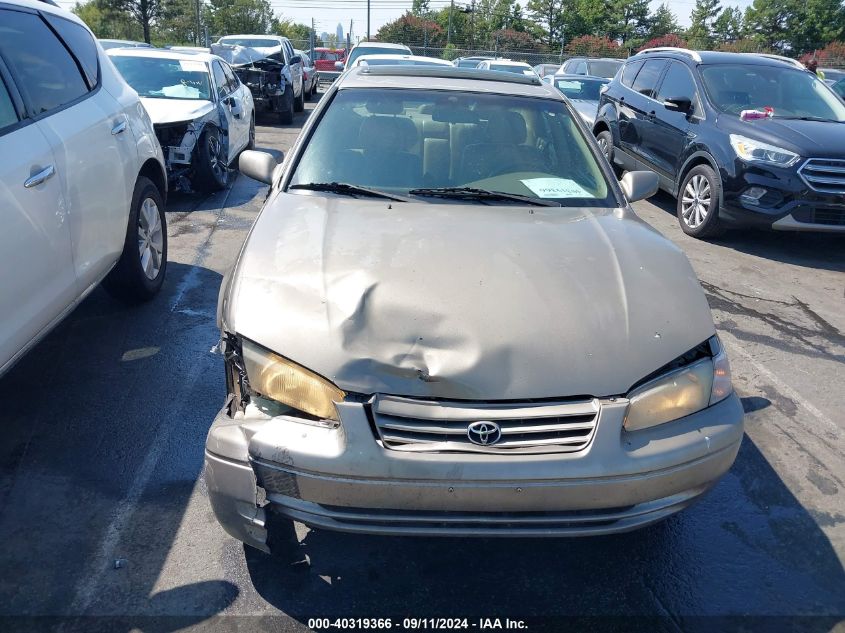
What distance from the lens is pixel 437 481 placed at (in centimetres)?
209

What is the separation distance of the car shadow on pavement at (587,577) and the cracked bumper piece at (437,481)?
1.34 ft

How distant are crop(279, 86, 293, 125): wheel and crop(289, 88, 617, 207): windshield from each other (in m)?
11.4

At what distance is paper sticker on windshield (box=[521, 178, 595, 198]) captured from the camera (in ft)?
11.3

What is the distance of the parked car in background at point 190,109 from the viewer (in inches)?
308

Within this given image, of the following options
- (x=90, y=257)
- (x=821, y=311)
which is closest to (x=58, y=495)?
(x=90, y=257)

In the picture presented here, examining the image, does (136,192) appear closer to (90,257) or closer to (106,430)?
(90,257)

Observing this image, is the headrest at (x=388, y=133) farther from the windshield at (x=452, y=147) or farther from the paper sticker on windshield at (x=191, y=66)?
the paper sticker on windshield at (x=191, y=66)

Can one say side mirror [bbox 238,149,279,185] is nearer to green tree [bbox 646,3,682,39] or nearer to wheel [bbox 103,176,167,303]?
wheel [bbox 103,176,167,303]

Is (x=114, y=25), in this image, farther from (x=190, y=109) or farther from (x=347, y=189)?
(x=347, y=189)

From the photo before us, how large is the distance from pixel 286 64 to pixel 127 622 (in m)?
14.9

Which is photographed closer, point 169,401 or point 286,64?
point 169,401

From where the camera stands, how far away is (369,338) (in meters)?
2.26

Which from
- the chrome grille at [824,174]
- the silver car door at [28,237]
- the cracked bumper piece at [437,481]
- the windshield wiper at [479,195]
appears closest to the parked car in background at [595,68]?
the chrome grille at [824,174]

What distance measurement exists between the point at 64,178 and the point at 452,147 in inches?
74.0
